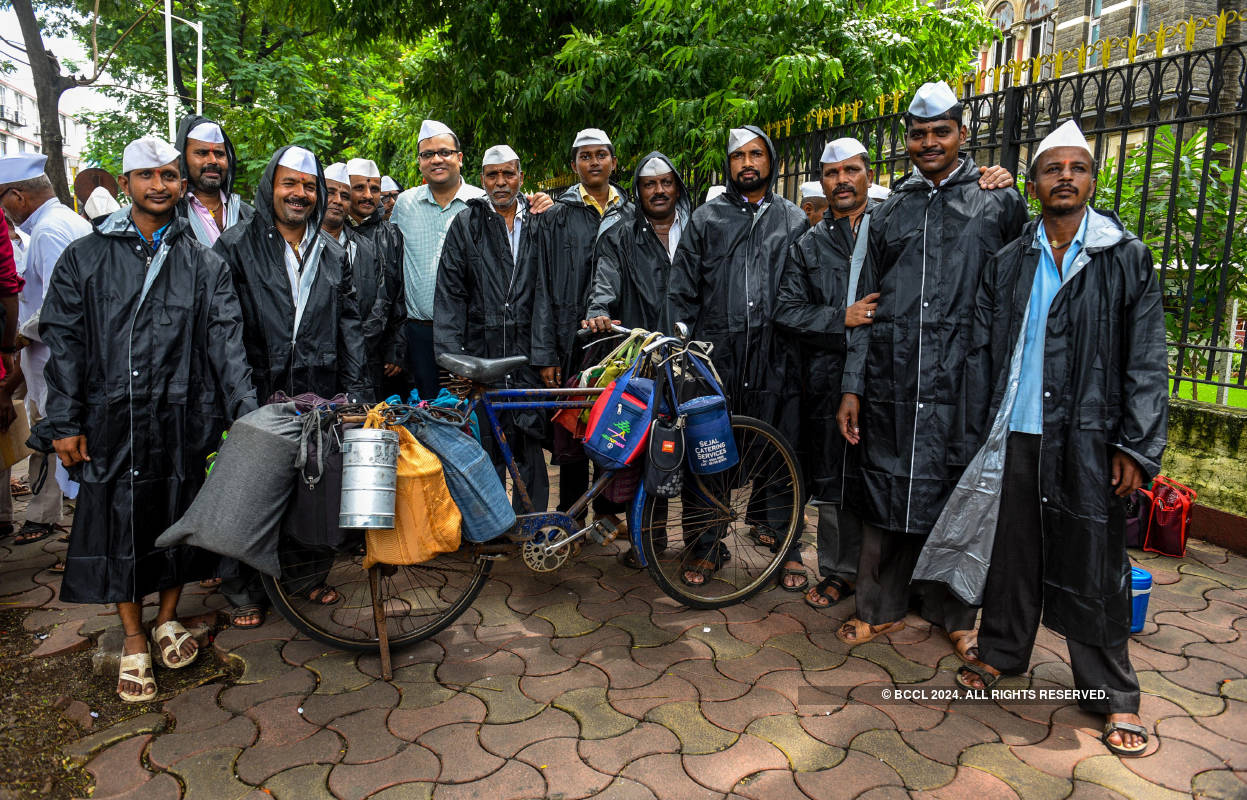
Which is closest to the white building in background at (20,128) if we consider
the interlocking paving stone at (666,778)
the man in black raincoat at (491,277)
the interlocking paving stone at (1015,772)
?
the man in black raincoat at (491,277)

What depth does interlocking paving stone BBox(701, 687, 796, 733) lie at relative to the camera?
124 inches

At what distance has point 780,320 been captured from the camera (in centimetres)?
420

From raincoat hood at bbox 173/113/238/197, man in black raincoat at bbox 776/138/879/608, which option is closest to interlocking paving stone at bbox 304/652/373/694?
man in black raincoat at bbox 776/138/879/608

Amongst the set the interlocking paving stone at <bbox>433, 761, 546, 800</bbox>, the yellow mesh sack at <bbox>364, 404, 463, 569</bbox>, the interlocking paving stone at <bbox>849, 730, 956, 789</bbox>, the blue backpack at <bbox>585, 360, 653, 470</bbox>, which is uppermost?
the blue backpack at <bbox>585, 360, 653, 470</bbox>

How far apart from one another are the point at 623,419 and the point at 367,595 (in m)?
1.68

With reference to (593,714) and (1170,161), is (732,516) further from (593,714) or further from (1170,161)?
(1170,161)

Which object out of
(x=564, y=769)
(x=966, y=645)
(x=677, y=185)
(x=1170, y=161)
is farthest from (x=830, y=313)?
(x=1170, y=161)

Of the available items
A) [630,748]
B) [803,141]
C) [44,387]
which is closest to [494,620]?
[630,748]

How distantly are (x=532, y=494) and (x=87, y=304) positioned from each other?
235 cm

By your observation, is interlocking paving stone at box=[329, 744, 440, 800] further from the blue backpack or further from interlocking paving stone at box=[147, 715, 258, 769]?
the blue backpack

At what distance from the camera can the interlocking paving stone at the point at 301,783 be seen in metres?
2.75

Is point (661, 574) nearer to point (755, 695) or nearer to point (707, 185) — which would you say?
point (755, 695)

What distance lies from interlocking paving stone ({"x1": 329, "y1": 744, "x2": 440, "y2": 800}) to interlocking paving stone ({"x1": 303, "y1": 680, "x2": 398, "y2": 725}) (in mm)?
364

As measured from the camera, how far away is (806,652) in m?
3.72
